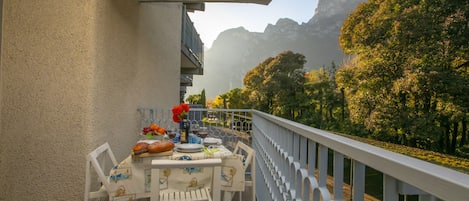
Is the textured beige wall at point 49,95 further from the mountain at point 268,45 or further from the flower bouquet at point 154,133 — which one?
the mountain at point 268,45

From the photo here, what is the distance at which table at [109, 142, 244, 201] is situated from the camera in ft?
5.81

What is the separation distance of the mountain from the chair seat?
160ft

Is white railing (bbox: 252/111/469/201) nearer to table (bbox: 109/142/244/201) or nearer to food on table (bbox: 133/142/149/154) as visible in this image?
table (bbox: 109/142/244/201)

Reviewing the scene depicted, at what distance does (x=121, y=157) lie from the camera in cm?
316

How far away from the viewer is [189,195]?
6.07ft

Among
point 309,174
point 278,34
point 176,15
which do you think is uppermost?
point 278,34

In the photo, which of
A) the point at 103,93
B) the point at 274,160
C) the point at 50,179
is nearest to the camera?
the point at 274,160

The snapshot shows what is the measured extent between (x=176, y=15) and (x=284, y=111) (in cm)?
1385

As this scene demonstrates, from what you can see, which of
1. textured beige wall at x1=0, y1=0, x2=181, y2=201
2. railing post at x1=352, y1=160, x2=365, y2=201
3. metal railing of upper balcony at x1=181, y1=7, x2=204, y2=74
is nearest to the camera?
railing post at x1=352, y1=160, x2=365, y2=201

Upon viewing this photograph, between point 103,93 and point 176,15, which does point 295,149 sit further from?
point 176,15

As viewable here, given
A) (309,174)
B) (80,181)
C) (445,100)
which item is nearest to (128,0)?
(80,181)

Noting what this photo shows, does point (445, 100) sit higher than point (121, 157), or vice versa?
point (445, 100)

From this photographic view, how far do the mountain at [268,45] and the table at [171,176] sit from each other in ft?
159

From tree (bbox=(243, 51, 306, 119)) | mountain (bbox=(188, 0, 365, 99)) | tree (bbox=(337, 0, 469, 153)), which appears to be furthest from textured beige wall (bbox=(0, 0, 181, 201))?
mountain (bbox=(188, 0, 365, 99))
